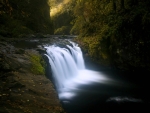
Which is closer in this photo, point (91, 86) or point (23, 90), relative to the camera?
point (23, 90)

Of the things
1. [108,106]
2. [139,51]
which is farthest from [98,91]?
[139,51]

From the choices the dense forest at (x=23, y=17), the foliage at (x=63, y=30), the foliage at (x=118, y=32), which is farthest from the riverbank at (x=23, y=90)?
the foliage at (x=63, y=30)

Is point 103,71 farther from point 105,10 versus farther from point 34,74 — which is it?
point 34,74

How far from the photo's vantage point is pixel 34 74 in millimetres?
7246

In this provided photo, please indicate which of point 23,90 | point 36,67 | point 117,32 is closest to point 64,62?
point 117,32

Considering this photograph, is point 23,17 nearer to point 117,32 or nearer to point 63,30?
point 63,30

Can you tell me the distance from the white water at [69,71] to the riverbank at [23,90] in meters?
2.62

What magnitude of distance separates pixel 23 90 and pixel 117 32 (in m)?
7.71

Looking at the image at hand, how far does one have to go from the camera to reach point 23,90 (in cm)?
555

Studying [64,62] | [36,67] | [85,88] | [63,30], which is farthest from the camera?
[63,30]

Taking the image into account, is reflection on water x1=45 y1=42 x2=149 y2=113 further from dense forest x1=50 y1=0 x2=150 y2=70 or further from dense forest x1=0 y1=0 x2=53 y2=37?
dense forest x1=0 y1=0 x2=53 y2=37

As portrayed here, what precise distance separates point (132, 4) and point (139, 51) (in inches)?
127

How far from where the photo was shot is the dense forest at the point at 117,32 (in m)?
11.1

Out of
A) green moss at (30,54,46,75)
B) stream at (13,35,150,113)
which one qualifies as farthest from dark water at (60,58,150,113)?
green moss at (30,54,46,75)
